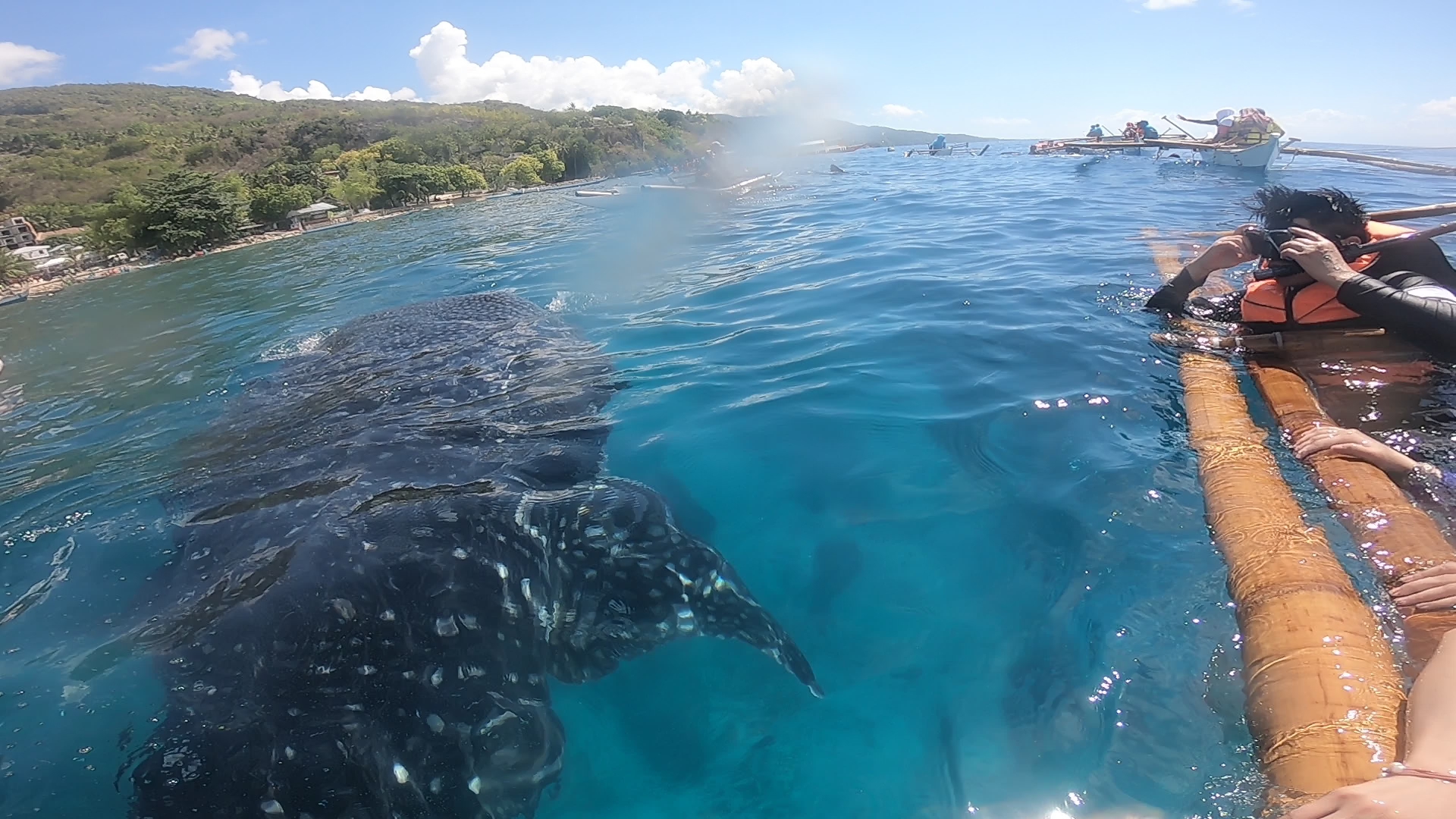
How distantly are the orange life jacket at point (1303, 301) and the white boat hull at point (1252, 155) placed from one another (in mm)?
22130

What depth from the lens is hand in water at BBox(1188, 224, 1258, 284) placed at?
6516 millimetres

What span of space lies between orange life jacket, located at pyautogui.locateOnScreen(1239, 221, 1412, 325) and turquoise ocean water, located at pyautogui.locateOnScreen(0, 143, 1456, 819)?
0.92 m

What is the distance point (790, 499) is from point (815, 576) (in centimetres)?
77

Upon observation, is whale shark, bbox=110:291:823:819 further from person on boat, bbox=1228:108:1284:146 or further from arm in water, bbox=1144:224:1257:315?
Result: person on boat, bbox=1228:108:1284:146

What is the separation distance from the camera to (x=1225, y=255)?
659 cm

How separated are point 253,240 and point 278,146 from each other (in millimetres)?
37351

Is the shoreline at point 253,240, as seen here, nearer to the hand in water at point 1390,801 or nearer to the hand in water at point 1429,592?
the hand in water at point 1390,801

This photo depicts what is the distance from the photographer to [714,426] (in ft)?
18.6

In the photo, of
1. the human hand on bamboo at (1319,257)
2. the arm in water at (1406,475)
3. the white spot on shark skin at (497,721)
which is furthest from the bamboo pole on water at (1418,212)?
the white spot on shark skin at (497,721)

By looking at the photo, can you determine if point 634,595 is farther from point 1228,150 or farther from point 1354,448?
point 1228,150

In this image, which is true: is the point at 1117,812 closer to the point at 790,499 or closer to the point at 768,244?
the point at 790,499

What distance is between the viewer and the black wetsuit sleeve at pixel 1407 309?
14.5ft

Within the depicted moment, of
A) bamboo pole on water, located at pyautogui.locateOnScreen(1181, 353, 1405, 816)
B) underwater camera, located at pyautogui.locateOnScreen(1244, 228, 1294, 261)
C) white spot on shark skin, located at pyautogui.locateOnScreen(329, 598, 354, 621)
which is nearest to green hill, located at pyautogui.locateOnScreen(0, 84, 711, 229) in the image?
white spot on shark skin, located at pyautogui.locateOnScreen(329, 598, 354, 621)

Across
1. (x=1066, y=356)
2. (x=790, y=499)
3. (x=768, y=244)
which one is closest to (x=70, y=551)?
(x=790, y=499)
